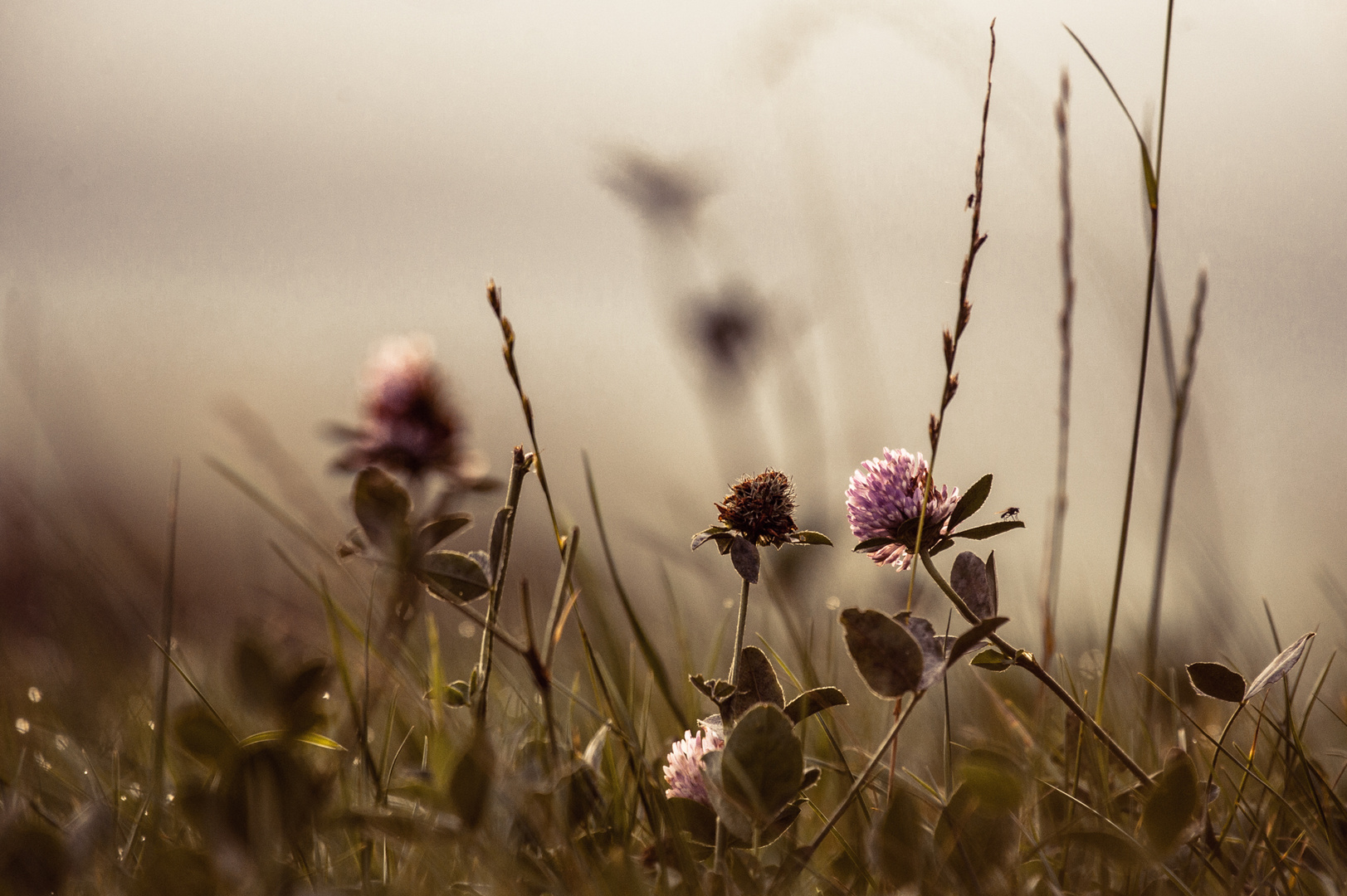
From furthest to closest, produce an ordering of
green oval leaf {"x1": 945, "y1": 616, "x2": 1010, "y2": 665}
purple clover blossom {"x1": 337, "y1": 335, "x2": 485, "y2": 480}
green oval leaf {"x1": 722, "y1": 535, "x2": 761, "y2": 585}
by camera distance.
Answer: purple clover blossom {"x1": 337, "y1": 335, "x2": 485, "y2": 480}, green oval leaf {"x1": 722, "y1": 535, "x2": 761, "y2": 585}, green oval leaf {"x1": 945, "y1": 616, "x2": 1010, "y2": 665}

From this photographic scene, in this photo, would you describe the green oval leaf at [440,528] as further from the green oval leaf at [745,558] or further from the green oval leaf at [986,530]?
the green oval leaf at [986,530]

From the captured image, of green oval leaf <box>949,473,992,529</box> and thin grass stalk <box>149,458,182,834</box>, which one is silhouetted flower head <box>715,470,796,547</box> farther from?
thin grass stalk <box>149,458,182,834</box>

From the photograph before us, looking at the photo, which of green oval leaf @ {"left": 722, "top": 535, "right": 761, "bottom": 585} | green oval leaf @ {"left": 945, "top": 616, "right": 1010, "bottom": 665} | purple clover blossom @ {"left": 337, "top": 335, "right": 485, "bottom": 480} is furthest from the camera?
purple clover blossom @ {"left": 337, "top": 335, "right": 485, "bottom": 480}

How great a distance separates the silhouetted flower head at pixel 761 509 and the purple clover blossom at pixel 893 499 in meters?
0.07

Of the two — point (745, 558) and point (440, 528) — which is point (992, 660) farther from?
point (440, 528)

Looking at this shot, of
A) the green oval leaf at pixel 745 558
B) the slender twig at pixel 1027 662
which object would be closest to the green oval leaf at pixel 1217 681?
the slender twig at pixel 1027 662

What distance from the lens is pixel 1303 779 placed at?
3.95 ft

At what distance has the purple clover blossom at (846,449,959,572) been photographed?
948 mm

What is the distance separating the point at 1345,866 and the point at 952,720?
1.04 meters

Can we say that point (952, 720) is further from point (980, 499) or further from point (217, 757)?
point (217, 757)

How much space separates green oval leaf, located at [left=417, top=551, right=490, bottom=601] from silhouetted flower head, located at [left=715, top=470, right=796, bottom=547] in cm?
25

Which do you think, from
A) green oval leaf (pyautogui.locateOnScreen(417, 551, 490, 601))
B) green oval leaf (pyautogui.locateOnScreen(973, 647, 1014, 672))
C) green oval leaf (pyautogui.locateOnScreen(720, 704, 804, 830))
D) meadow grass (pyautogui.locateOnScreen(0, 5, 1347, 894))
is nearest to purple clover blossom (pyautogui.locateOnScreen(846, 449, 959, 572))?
meadow grass (pyautogui.locateOnScreen(0, 5, 1347, 894))

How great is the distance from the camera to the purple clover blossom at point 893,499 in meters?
0.95

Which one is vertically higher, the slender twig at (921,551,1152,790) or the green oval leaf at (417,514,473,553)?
the green oval leaf at (417,514,473,553)
